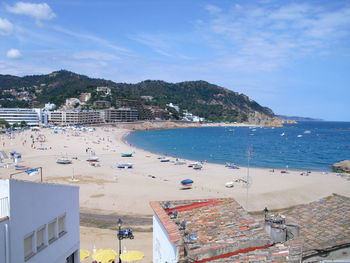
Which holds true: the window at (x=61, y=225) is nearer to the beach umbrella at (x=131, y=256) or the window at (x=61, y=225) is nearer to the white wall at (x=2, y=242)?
the white wall at (x=2, y=242)

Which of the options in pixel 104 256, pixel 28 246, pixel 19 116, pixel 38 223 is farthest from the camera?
pixel 19 116

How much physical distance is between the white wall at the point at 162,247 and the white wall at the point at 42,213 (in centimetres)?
206

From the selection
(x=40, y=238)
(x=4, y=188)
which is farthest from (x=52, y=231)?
(x=4, y=188)

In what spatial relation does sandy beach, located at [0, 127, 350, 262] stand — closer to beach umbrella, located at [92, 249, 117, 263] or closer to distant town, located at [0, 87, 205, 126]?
beach umbrella, located at [92, 249, 117, 263]

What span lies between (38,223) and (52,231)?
38.6 inches

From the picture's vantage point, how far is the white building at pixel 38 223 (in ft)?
17.3

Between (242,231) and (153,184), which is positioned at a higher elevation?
(242,231)

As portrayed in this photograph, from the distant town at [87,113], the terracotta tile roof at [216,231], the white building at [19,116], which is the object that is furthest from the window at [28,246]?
the white building at [19,116]

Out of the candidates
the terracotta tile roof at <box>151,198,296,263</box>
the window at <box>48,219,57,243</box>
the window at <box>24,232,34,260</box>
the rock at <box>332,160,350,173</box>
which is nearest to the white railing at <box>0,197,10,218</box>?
the window at <box>24,232,34,260</box>

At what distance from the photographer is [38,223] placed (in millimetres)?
6242

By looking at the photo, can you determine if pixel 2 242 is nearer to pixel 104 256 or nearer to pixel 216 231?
pixel 216 231

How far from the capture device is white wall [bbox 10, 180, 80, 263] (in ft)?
17.9

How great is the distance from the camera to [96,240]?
1509cm

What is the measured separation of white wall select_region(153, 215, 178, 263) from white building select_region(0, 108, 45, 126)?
105 m
